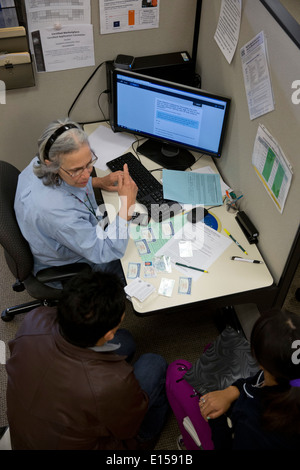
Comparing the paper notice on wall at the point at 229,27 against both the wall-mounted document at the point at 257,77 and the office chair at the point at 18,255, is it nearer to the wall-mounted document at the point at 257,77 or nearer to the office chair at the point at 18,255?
the wall-mounted document at the point at 257,77

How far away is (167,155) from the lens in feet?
6.52

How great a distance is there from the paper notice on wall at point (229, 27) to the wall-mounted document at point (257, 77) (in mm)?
96

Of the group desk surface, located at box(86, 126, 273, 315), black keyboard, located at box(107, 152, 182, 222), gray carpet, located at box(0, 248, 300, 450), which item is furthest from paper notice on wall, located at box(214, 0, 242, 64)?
gray carpet, located at box(0, 248, 300, 450)

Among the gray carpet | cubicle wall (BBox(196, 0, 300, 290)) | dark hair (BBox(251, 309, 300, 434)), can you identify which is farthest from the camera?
the gray carpet

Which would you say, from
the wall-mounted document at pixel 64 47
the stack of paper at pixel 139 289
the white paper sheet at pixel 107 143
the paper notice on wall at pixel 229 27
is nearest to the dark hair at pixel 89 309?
the stack of paper at pixel 139 289

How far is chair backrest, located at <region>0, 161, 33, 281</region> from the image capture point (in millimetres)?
1527

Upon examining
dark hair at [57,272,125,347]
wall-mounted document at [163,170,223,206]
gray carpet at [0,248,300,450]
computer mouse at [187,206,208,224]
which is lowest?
gray carpet at [0,248,300,450]

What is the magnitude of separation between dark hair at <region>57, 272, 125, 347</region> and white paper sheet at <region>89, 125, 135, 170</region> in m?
0.91

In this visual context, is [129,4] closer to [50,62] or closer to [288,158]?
[50,62]

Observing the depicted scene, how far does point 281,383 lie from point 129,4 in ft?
5.37

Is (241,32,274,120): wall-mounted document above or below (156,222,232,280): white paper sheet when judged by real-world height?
above

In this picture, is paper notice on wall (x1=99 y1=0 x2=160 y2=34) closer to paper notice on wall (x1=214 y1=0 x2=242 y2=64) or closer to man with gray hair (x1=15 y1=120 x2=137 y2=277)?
paper notice on wall (x1=214 y1=0 x2=242 y2=64)

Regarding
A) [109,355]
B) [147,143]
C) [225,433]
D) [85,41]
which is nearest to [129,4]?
[85,41]

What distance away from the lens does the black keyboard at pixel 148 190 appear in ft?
5.77
